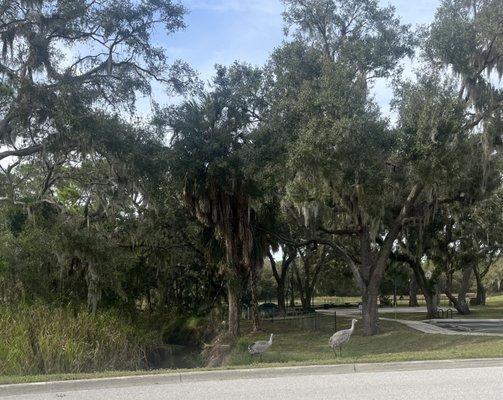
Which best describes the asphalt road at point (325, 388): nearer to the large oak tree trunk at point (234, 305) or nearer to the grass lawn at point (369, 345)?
the grass lawn at point (369, 345)

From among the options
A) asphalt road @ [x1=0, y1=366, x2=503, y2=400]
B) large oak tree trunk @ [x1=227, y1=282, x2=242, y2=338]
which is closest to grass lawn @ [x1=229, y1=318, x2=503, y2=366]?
large oak tree trunk @ [x1=227, y1=282, x2=242, y2=338]

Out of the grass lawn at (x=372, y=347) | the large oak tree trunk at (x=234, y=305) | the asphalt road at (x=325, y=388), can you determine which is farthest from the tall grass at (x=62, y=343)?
the large oak tree trunk at (x=234, y=305)

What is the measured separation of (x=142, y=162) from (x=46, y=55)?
434cm

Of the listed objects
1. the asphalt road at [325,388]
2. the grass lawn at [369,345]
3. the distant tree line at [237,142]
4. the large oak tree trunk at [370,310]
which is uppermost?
the distant tree line at [237,142]

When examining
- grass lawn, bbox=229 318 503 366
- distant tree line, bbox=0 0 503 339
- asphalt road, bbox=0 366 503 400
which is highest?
distant tree line, bbox=0 0 503 339

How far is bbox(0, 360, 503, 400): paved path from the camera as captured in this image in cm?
865

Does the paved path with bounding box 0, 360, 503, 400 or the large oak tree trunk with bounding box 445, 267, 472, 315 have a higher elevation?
the large oak tree trunk with bounding box 445, 267, 472, 315

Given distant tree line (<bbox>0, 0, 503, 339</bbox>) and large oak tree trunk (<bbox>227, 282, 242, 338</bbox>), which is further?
large oak tree trunk (<bbox>227, 282, 242, 338</bbox>)

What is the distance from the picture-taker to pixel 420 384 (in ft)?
31.3

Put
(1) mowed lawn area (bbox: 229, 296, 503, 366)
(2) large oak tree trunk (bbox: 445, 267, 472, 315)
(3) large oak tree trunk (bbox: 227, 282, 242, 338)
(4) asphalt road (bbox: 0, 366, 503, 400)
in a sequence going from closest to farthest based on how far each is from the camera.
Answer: (4) asphalt road (bbox: 0, 366, 503, 400) → (1) mowed lawn area (bbox: 229, 296, 503, 366) → (3) large oak tree trunk (bbox: 227, 282, 242, 338) → (2) large oak tree trunk (bbox: 445, 267, 472, 315)

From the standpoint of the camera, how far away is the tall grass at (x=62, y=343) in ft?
44.5

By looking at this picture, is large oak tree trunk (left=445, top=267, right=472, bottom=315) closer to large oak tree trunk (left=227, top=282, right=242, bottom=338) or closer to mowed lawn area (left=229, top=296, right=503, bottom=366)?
mowed lawn area (left=229, top=296, right=503, bottom=366)

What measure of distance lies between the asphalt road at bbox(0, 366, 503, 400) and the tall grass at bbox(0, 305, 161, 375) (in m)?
4.41

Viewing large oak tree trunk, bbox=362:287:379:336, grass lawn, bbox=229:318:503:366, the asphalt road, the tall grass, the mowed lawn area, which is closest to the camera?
the asphalt road
